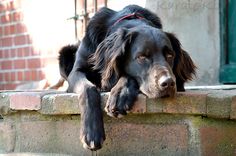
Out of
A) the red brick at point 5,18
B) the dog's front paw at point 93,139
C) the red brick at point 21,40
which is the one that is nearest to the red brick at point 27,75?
the red brick at point 21,40

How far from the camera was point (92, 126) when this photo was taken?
249 cm

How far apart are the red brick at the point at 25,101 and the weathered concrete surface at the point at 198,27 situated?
Answer: 5.02ft

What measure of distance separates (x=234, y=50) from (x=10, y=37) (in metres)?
2.54

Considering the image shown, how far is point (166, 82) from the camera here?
2381mm

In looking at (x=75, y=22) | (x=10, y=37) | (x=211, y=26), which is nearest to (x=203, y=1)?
(x=211, y=26)

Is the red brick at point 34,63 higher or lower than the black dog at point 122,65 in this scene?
lower

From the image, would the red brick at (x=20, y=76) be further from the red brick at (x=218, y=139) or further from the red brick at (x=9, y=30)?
the red brick at (x=218, y=139)

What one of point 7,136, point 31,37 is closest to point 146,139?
point 7,136

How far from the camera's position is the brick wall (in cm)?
502

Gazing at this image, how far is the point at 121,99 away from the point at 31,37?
3.07 metres

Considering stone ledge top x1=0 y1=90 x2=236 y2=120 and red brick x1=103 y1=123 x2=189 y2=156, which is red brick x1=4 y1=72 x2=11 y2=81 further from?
red brick x1=103 y1=123 x2=189 y2=156

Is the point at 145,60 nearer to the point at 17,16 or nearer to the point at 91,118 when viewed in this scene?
the point at 91,118

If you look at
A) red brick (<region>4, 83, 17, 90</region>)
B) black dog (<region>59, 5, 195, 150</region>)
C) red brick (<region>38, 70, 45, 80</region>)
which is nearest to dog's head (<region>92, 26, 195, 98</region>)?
black dog (<region>59, 5, 195, 150</region>)

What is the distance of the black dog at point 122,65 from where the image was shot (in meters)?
2.46
